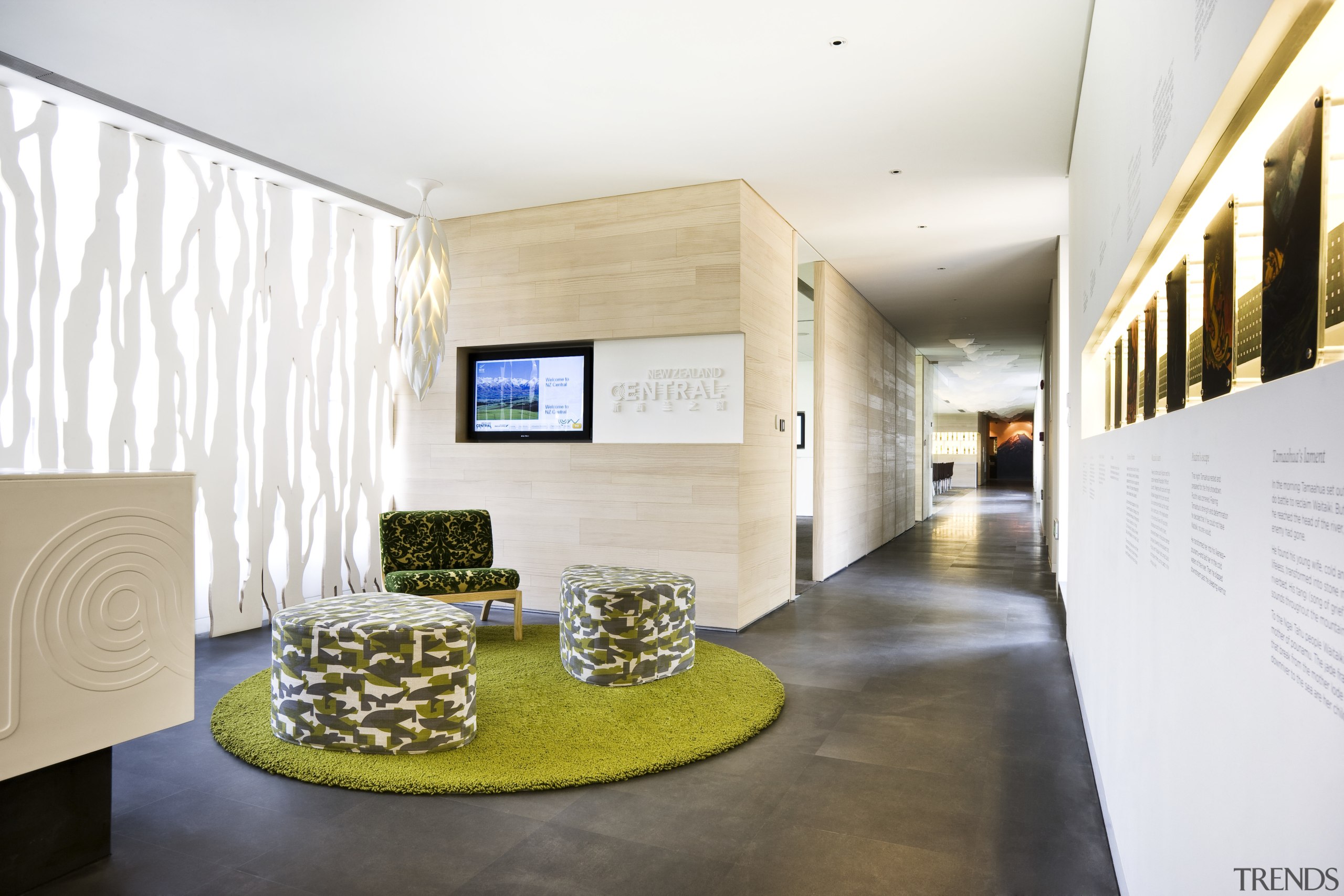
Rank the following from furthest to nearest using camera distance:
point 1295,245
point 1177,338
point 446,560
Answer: point 446,560, point 1177,338, point 1295,245

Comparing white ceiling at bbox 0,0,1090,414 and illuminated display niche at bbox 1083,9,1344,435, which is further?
white ceiling at bbox 0,0,1090,414

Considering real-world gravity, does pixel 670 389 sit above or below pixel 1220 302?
above

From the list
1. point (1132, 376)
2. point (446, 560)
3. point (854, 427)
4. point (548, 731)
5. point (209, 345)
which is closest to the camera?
point (1132, 376)

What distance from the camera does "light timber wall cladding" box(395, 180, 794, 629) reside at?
18.5 feet

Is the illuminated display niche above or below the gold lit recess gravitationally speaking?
below

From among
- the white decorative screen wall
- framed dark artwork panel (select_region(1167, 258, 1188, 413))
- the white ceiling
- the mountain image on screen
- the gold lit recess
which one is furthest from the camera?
the gold lit recess

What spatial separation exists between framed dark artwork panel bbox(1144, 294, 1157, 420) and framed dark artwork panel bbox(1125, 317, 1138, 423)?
18 cm

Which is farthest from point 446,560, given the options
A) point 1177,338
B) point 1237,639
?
point 1237,639

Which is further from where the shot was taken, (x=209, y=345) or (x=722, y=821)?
(x=209, y=345)

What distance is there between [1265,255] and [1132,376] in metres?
1.48

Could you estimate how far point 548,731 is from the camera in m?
3.46

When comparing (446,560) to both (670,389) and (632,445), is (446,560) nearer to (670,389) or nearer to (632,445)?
(632,445)

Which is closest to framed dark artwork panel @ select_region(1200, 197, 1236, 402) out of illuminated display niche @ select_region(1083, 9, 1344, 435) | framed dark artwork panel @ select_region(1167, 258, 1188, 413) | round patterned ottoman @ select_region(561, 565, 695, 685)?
illuminated display niche @ select_region(1083, 9, 1344, 435)

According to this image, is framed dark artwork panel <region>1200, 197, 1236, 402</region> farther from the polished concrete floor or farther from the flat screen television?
the flat screen television
